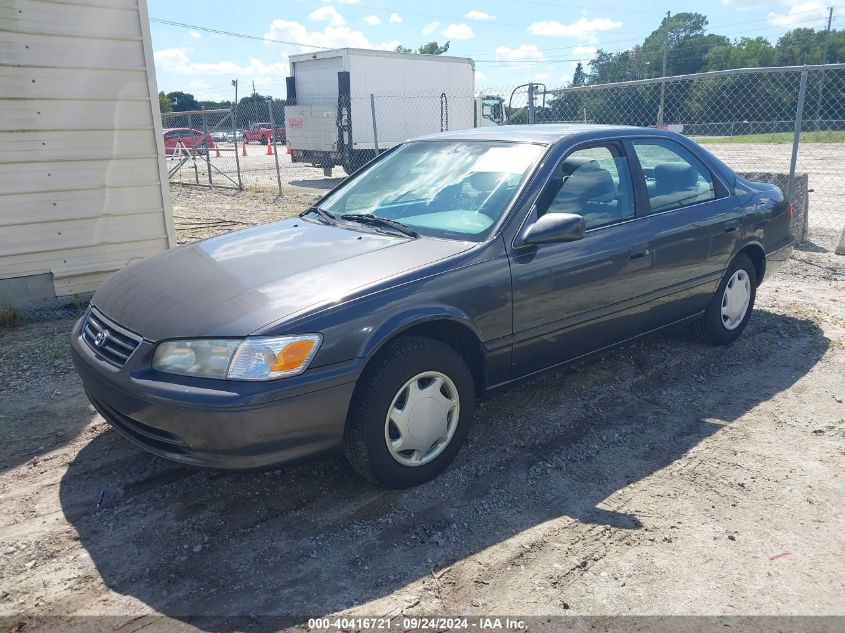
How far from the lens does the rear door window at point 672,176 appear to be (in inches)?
178

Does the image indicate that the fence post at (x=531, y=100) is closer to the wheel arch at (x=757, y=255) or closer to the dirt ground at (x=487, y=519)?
the wheel arch at (x=757, y=255)

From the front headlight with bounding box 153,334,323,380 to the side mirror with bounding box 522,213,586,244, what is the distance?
1303 mm

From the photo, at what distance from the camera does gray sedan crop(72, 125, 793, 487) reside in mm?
2910

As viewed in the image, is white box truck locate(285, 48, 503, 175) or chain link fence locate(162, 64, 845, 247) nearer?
chain link fence locate(162, 64, 845, 247)

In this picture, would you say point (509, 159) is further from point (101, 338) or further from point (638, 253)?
point (101, 338)

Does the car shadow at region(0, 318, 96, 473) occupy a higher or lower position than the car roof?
lower

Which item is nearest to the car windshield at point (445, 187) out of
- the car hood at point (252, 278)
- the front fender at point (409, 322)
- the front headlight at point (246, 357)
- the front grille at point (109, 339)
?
the car hood at point (252, 278)

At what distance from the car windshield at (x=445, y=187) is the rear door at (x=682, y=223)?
3.20ft

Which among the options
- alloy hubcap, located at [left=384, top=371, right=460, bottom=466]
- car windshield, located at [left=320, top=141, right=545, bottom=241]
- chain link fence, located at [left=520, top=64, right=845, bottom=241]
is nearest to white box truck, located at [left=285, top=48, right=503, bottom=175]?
chain link fence, located at [left=520, top=64, right=845, bottom=241]

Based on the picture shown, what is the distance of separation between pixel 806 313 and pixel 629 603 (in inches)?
178

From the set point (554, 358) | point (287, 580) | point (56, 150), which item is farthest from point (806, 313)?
point (56, 150)

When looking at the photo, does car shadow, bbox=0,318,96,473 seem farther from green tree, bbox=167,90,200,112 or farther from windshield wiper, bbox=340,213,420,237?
green tree, bbox=167,90,200,112

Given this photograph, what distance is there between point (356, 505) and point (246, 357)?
921 mm

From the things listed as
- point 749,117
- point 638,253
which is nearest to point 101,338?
point 638,253
